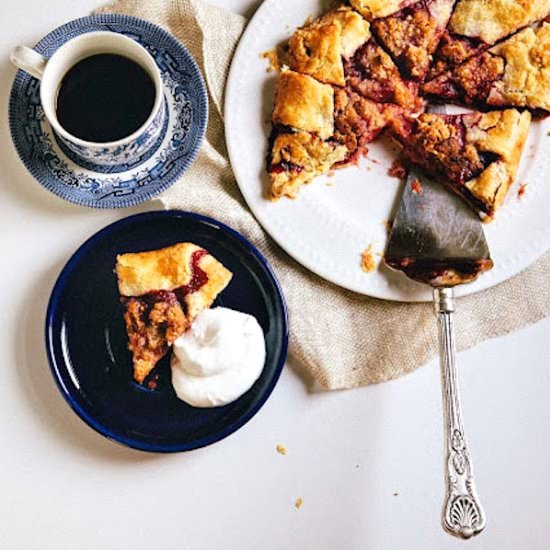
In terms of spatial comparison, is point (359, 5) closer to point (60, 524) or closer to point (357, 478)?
point (357, 478)

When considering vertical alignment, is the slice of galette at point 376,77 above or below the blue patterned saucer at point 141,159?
above

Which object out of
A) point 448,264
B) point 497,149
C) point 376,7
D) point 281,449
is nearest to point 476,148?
point 497,149

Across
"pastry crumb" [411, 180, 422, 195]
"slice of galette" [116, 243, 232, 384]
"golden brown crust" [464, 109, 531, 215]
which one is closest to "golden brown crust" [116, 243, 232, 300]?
"slice of galette" [116, 243, 232, 384]

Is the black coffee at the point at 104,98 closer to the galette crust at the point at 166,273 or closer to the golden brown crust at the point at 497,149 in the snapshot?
the galette crust at the point at 166,273

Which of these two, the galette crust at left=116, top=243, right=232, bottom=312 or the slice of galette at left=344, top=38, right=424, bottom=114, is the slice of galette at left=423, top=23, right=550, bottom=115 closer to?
the slice of galette at left=344, top=38, right=424, bottom=114

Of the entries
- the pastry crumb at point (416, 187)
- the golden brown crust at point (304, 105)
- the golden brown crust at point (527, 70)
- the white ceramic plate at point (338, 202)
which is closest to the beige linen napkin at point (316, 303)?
the white ceramic plate at point (338, 202)

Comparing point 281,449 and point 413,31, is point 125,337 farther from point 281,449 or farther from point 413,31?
point 413,31

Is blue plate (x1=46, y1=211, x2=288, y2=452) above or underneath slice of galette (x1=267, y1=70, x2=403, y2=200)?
underneath
